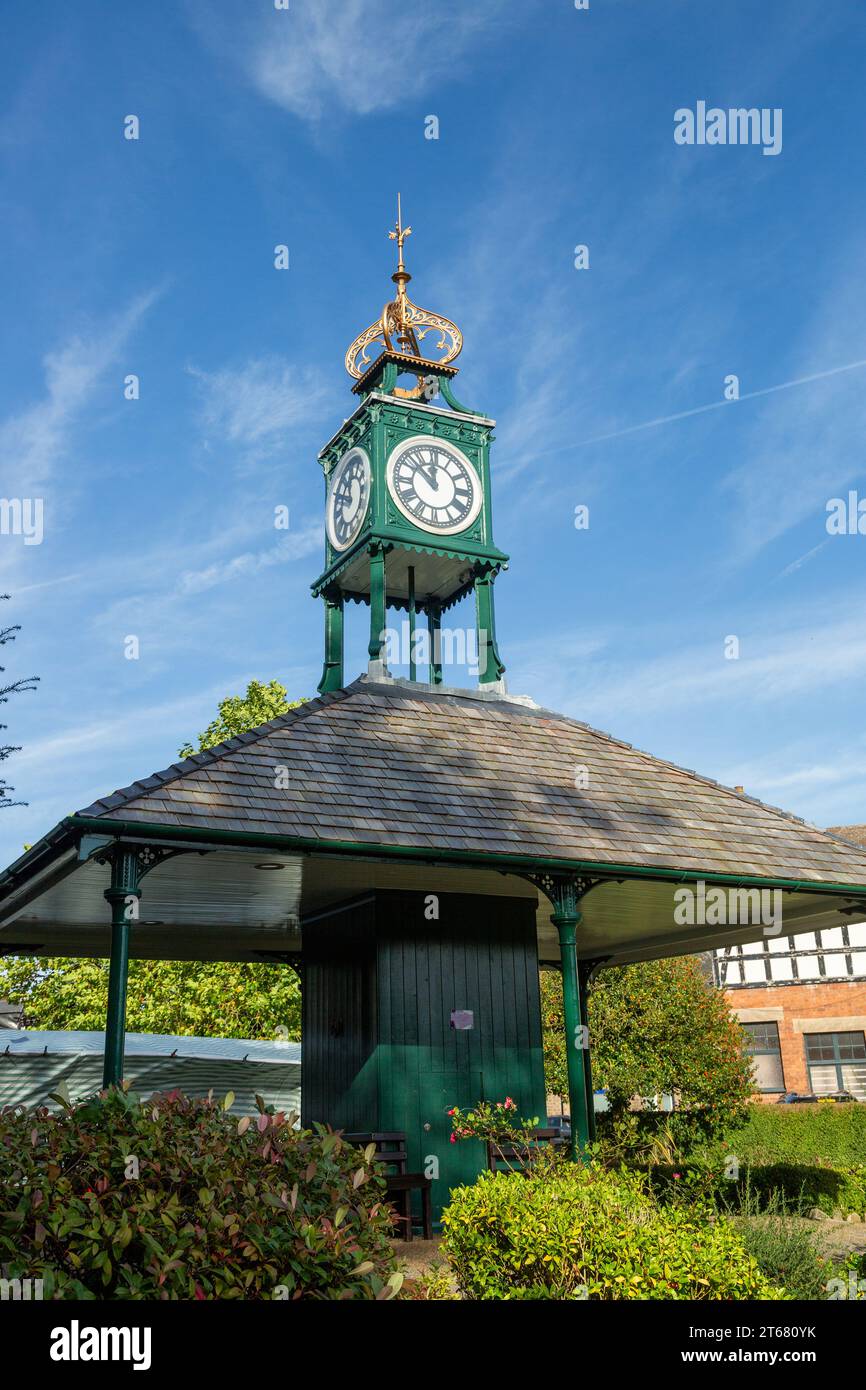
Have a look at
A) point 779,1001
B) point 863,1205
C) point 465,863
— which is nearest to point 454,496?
point 465,863

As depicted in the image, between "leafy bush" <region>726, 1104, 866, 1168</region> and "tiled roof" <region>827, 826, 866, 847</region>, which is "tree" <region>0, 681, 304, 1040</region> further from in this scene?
"tiled roof" <region>827, 826, 866, 847</region>

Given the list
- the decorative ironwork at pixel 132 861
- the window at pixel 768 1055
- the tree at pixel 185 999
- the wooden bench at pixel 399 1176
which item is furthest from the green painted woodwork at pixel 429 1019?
the window at pixel 768 1055

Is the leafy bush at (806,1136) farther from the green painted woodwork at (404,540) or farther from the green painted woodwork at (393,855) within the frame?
the green painted woodwork at (404,540)

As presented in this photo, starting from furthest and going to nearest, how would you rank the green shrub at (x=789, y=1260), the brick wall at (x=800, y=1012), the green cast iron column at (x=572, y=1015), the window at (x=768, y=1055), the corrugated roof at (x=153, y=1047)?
the window at (x=768, y=1055) < the brick wall at (x=800, y=1012) < the corrugated roof at (x=153, y=1047) < the green cast iron column at (x=572, y=1015) < the green shrub at (x=789, y=1260)

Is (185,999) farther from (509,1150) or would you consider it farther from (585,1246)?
(585,1246)

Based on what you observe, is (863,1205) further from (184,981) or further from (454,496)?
(184,981)

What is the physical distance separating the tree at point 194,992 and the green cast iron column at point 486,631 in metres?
9.18

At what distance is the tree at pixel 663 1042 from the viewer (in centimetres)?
2411

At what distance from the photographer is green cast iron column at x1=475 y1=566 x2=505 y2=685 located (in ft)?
54.2

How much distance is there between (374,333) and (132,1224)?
15.8 m

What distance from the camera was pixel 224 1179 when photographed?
16.3 feet

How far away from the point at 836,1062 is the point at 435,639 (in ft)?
91.5

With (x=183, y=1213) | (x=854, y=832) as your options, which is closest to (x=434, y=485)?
(x=183, y=1213)

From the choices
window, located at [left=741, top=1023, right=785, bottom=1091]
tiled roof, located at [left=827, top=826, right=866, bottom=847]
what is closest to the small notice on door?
window, located at [left=741, top=1023, right=785, bottom=1091]
